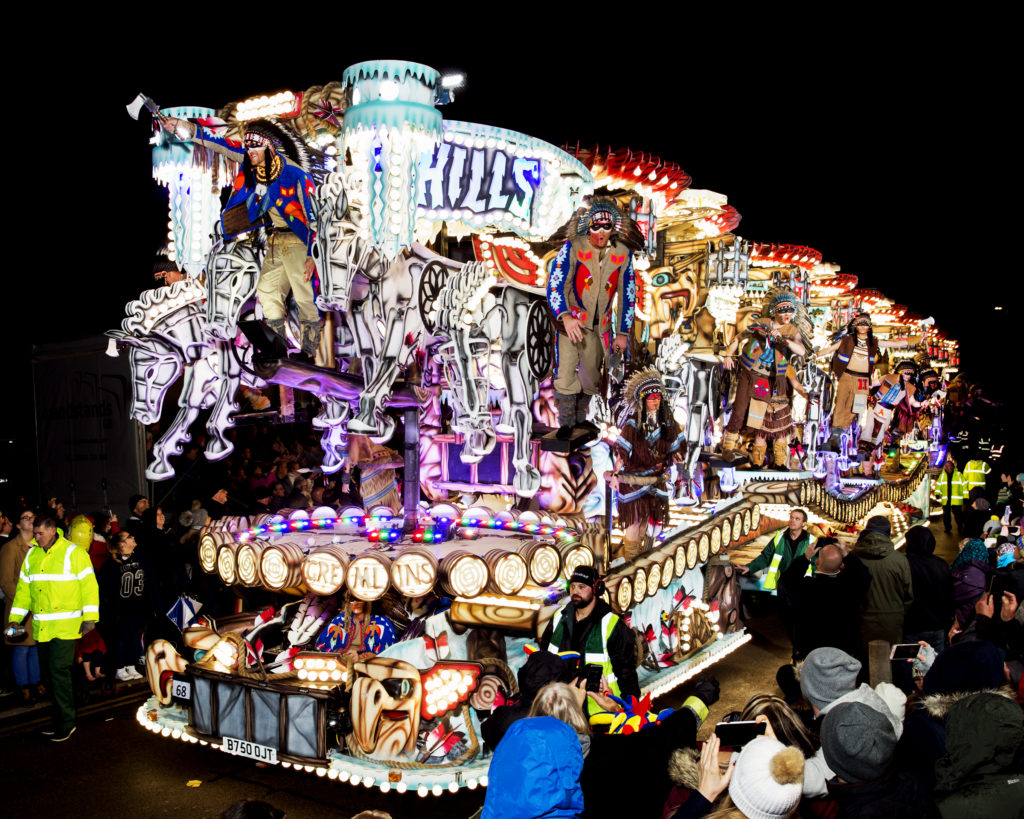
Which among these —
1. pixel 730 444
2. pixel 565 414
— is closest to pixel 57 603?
pixel 565 414

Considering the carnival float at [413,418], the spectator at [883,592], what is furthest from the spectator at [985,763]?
the spectator at [883,592]

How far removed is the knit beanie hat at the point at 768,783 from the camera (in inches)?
105

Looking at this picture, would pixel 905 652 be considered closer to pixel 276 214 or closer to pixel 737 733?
pixel 737 733

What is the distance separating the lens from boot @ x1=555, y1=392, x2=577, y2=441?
8.41 meters

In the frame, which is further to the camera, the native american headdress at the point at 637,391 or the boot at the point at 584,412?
the native american headdress at the point at 637,391

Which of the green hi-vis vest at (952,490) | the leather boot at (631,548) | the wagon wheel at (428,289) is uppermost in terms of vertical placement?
the wagon wheel at (428,289)

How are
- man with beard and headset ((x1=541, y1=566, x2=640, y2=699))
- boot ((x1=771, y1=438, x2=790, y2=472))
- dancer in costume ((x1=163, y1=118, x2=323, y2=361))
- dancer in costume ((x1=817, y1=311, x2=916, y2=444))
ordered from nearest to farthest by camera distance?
man with beard and headset ((x1=541, y1=566, x2=640, y2=699)), dancer in costume ((x1=163, y1=118, x2=323, y2=361)), boot ((x1=771, y1=438, x2=790, y2=472)), dancer in costume ((x1=817, y1=311, x2=916, y2=444))

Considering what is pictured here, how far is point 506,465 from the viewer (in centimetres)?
971

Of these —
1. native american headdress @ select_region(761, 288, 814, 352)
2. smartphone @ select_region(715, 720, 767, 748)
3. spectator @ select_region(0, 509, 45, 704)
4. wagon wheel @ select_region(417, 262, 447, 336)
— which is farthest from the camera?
native american headdress @ select_region(761, 288, 814, 352)

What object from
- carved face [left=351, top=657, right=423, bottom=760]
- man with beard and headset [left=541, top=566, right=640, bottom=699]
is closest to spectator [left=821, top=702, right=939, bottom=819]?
man with beard and headset [left=541, top=566, right=640, bottom=699]

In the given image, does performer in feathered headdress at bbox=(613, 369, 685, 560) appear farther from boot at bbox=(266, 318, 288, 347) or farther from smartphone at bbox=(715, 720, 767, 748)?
smartphone at bbox=(715, 720, 767, 748)

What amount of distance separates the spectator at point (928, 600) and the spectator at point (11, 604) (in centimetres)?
793

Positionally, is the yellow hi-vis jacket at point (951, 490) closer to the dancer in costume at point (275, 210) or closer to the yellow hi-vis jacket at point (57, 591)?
the dancer in costume at point (275, 210)

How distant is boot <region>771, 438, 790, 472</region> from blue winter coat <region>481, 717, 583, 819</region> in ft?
36.9
